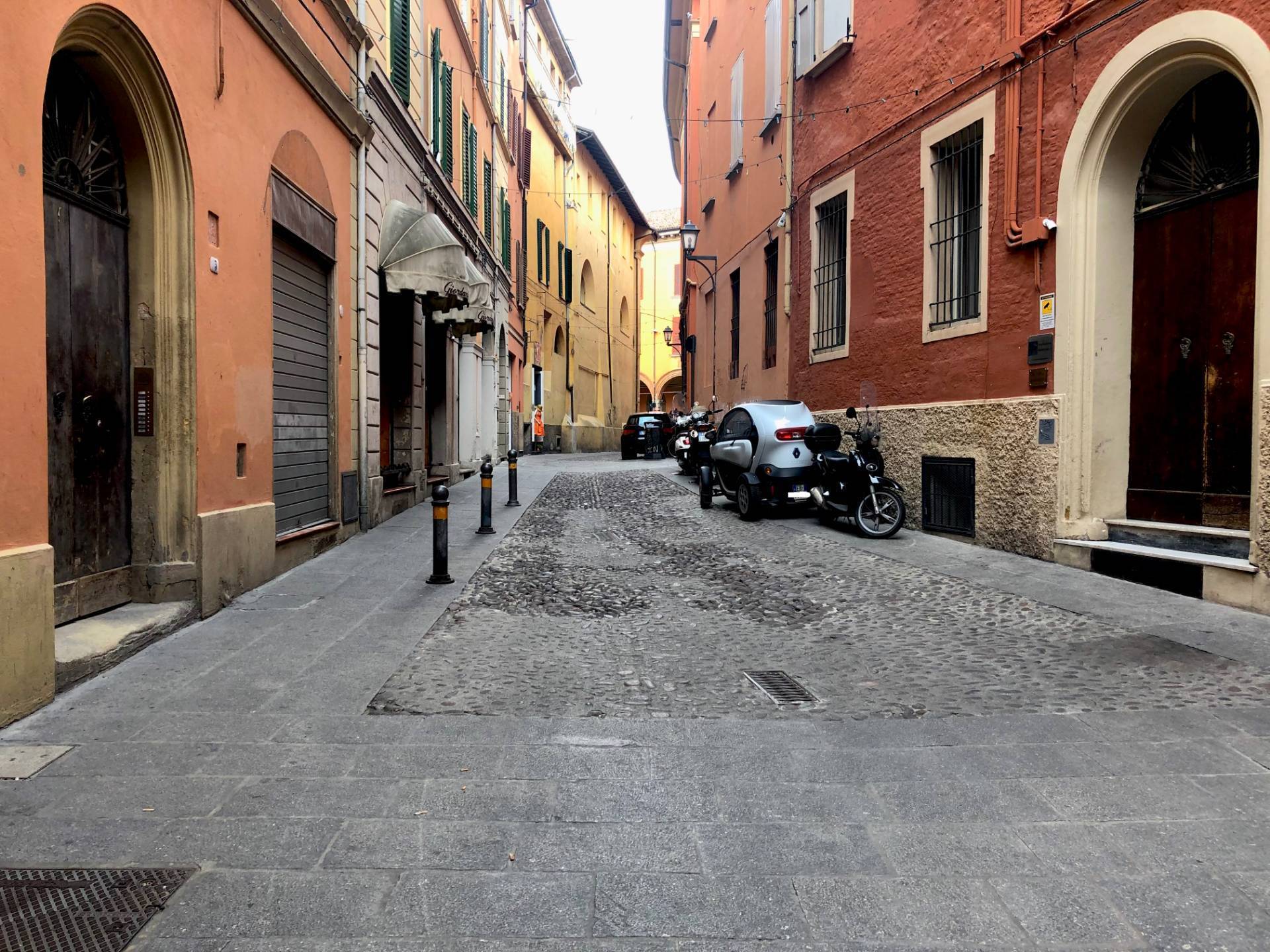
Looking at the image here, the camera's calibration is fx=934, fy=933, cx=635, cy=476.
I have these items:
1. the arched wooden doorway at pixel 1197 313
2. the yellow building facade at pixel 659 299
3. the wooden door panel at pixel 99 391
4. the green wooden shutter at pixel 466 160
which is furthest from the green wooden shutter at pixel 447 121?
the yellow building facade at pixel 659 299

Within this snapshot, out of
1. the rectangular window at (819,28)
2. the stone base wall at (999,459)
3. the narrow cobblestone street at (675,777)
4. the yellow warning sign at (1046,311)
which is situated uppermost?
the rectangular window at (819,28)

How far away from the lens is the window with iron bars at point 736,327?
63.2ft

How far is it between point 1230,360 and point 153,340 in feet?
25.5

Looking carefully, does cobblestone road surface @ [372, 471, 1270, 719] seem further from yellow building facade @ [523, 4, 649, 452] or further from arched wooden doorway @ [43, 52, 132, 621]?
yellow building facade @ [523, 4, 649, 452]

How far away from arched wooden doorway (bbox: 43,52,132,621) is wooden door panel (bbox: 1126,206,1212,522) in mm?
7928

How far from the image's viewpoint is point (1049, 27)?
850cm

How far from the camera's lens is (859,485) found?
10.4 metres

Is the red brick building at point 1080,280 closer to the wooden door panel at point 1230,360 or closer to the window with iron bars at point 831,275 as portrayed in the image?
the wooden door panel at point 1230,360

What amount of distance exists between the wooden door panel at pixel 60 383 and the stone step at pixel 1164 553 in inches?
293

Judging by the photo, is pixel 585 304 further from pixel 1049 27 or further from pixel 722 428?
pixel 1049 27

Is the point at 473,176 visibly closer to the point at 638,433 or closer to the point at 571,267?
the point at 638,433

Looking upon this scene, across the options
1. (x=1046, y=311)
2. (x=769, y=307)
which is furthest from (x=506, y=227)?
(x=1046, y=311)

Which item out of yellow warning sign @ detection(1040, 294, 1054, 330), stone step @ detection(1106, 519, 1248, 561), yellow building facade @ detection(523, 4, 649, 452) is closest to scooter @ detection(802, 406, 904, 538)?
yellow warning sign @ detection(1040, 294, 1054, 330)

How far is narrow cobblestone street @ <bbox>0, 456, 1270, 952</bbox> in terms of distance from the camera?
8.50ft
